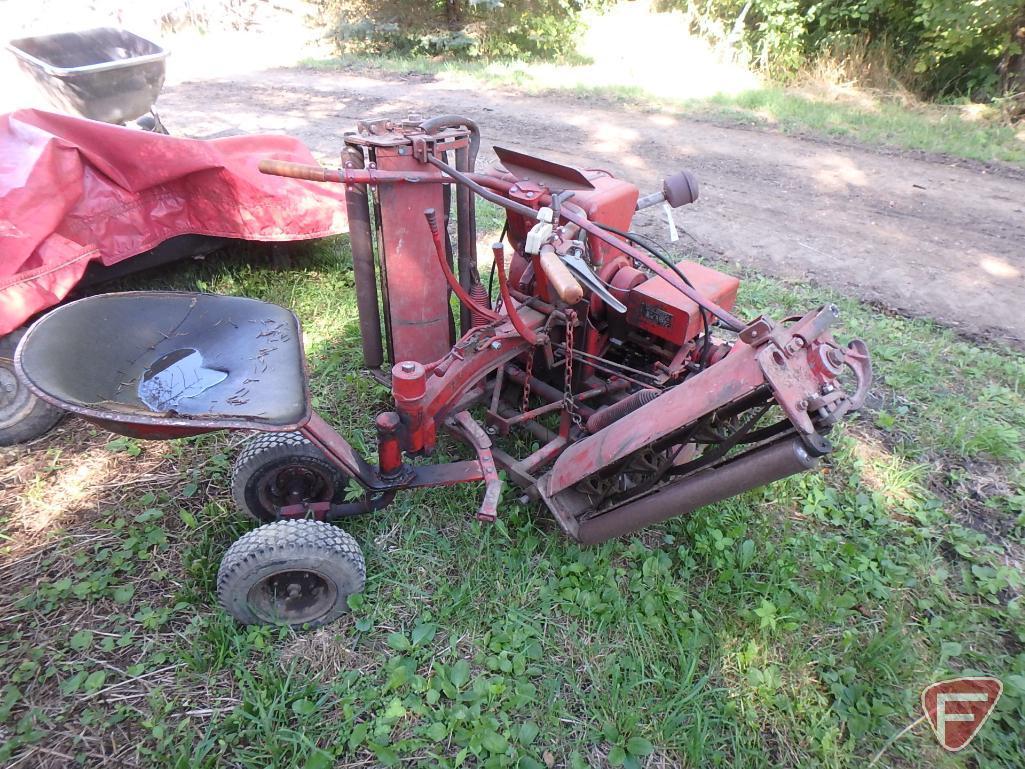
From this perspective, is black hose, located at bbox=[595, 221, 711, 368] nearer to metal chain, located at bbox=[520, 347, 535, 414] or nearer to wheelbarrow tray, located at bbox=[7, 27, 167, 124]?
metal chain, located at bbox=[520, 347, 535, 414]

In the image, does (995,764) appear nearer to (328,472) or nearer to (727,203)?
(328,472)

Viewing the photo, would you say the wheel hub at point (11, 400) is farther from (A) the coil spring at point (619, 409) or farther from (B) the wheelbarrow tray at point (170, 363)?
(A) the coil spring at point (619, 409)

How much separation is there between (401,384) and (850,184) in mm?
6471

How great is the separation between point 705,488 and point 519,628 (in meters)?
0.94

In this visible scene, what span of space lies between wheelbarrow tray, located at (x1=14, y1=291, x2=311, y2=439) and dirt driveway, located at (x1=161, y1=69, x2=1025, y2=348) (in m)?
2.78

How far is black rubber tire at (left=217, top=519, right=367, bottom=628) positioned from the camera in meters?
2.18

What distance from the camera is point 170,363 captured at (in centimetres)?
244

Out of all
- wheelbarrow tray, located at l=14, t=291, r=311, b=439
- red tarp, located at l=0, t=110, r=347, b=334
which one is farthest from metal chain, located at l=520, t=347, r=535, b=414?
red tarp, located at l=0, t=110, r=347, b=334

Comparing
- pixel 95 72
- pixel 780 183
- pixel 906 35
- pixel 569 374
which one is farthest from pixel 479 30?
pixel 569 374

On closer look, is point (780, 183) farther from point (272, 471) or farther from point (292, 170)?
point (272, 471)

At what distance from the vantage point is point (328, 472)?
2672 millimetres

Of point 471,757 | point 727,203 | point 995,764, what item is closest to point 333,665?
point 471,757

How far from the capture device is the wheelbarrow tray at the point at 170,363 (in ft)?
6.19

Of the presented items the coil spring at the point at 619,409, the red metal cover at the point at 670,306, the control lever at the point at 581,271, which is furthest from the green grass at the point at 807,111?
the control lever at the point at 581,271
